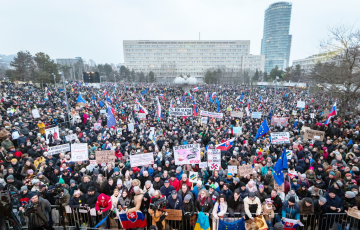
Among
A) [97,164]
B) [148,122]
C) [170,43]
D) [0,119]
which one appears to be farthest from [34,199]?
[170,43]

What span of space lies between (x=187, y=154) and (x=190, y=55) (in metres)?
107

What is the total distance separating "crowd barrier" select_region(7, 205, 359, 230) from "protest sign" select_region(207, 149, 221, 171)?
2201mm

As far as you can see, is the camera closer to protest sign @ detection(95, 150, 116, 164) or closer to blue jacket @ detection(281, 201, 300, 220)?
blue jacket @ detection(281, 201, 300, 220)

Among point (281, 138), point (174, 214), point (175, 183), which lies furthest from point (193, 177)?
point (281, 138)

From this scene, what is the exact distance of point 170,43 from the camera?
10744 cm

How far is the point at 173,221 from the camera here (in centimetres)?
512

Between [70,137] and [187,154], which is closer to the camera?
[187,154]

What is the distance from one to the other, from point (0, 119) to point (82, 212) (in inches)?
525

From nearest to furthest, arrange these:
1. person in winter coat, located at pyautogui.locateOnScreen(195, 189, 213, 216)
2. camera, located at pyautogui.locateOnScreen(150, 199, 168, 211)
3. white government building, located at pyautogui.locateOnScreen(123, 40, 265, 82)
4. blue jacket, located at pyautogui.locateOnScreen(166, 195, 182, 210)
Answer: camera, located at pyautogui.locateOnScreen(150, 199, 168, 211) → blue jacket, located at pyautogui.locateOnScreen(166, 195, 182, 210) → person in winter coat, located at pyautogui.locateOnScreen(195, 189, 213, 216) → white government building, located at pyautogui.locateOnScreen(123, 40, 265, 82)

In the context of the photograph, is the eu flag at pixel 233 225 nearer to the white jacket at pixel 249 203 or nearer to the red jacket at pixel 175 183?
the white jacket at pixel 249 203

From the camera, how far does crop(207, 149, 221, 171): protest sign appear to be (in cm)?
689

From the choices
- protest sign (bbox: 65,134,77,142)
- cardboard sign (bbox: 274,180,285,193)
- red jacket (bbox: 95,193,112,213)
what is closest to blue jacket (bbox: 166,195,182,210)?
red jacket (bbox: 95,193,112,213)

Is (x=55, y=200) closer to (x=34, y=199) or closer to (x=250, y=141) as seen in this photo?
(x=34, y=199)

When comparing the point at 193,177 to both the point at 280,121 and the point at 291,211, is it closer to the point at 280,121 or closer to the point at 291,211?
the point at 291,211
